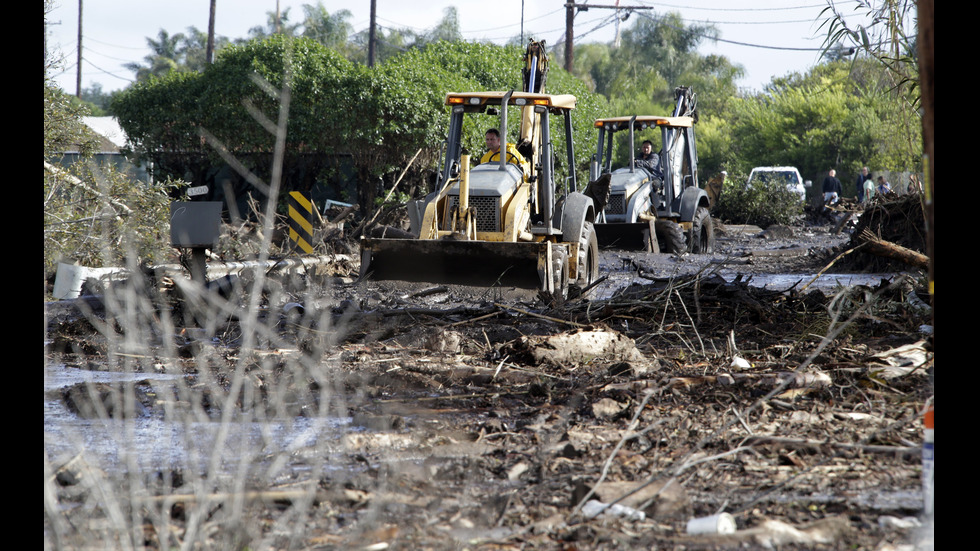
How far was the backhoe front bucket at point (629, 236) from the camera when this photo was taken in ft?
53.0

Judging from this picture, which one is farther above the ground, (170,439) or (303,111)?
(303,111)

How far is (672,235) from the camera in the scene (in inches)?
648

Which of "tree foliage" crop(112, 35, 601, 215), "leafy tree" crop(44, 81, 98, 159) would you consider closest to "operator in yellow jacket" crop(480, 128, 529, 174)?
"leafy tree" crop(44, 81, 98, 159)

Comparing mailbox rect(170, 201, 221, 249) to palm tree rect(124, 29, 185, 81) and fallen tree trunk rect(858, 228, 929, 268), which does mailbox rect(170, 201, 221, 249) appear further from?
palm tree rect(124, 29, 185, 81)

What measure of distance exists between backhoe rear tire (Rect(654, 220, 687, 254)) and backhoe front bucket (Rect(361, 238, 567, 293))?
262 inches

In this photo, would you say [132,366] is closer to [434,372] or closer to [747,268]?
[434,372]

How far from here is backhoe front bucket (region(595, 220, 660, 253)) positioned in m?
16.2

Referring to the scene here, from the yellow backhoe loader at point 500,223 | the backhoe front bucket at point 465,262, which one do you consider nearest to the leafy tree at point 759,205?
the yellow backhoe loader at point 500,223

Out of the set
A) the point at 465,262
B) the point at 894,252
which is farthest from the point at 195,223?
the point at 894,252

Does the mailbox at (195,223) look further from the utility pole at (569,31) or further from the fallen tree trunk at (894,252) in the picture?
the utility pole at (569,31)

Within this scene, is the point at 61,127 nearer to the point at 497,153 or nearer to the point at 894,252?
the point at 497,153

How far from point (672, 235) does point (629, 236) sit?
0.85 meters
